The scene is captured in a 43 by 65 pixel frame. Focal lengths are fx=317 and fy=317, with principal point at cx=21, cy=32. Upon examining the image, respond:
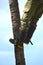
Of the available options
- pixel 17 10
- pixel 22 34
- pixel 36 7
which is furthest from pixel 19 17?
pixel 36 7

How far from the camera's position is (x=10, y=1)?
9.69 meters

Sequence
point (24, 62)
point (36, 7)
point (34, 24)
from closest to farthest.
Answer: point (36, 7), point (34, 24), point (24, 62)

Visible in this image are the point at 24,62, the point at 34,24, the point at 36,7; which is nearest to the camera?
the point at 36,7

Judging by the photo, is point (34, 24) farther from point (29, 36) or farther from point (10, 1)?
point (10, 1)

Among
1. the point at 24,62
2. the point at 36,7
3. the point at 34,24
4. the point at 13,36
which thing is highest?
the point at 36,7

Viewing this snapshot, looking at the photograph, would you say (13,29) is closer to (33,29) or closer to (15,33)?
(15,33)

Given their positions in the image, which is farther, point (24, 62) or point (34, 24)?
point (24, 62)

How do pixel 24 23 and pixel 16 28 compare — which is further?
pixel 16 28

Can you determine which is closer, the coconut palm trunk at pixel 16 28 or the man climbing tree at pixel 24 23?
the man climbing tree at pixel 24 23

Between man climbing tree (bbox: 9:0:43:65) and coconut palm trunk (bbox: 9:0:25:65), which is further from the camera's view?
coconut palm trunk (bbox: 9:0:25:65)

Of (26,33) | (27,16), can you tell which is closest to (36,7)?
(27,16)

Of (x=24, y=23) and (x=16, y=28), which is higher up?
(x=24, y=23)

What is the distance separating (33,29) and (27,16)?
1.60 feet

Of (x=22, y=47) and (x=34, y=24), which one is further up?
Result: (x=34, y=24)
